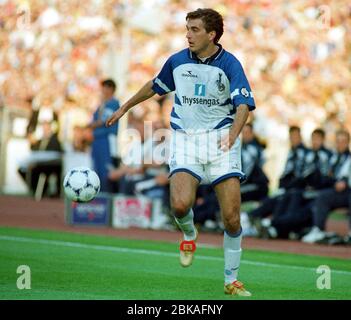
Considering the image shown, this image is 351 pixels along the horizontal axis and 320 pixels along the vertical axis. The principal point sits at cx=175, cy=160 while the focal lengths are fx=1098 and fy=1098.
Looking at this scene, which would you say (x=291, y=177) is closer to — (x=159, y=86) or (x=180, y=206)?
(x=159, y=86)

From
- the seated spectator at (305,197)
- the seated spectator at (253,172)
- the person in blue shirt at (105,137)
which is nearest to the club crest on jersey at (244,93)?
the seated spectator at (305,197)

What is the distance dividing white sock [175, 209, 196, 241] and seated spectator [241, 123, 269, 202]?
9.00 m

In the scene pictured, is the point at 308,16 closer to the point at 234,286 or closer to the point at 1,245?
the point at 1,245

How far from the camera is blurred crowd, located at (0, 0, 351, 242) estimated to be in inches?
1231

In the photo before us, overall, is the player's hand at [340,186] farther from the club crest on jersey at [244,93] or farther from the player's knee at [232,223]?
the club crest on jersey at [244,93]

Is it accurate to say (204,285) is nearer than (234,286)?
No

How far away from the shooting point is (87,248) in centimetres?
1484

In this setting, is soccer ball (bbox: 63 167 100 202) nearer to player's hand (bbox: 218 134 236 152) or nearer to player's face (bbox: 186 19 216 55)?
player's hand (bbox: 218 134 236 152)

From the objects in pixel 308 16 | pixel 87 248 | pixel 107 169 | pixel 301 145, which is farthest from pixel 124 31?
pixel 87 248

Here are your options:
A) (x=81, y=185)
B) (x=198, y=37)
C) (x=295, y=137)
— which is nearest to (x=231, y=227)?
(x=198, y=37)
